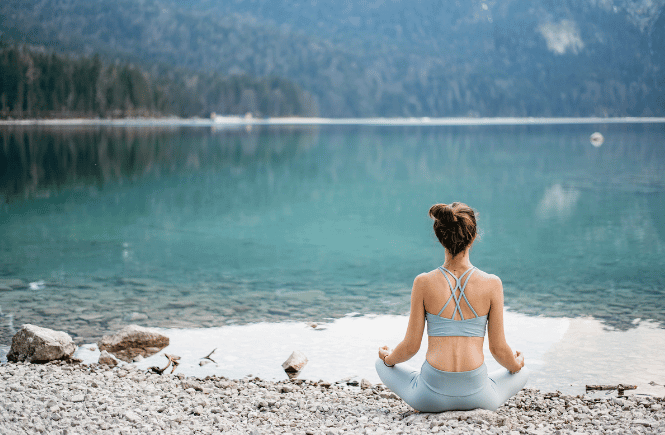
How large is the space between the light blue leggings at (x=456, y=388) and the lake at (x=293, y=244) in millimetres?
5599

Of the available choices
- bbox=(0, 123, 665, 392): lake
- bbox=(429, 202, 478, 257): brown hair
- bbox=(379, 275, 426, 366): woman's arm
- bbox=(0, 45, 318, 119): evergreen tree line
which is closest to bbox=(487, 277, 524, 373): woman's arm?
bbox=(429, 202, 478, 257): brown hair

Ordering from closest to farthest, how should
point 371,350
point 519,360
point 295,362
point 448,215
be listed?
1. point 448,215
2. point 519,360
3. point 295,362
4. point 371,350

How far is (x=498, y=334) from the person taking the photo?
5.21 meters

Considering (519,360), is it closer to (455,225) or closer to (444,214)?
(455,225)

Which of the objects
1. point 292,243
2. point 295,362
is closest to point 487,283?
point 295,362

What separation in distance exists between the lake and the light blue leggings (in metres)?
5.60

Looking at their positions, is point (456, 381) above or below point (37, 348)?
above

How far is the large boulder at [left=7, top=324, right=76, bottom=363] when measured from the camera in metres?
8.21

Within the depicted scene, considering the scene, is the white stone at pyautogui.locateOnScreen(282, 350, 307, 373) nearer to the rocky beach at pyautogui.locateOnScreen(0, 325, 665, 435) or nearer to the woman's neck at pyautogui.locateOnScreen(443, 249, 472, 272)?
the rocky beach at pyautogui.locateOnScreen(0, 325, 665, 435)

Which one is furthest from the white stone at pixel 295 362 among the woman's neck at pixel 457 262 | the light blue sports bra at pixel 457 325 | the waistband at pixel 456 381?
the woman's neck at pixel 457 262

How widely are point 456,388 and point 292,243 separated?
14.6m

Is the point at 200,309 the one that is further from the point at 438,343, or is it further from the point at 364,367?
the point at 438,343

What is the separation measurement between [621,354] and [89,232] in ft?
54.8

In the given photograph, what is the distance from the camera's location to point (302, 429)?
5.74m
